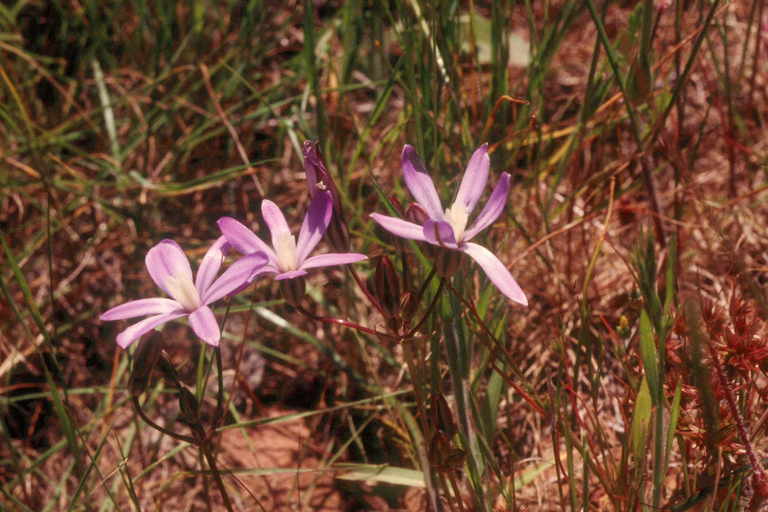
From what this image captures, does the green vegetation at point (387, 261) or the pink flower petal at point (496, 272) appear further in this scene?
the green vegetation at point (387, 261)

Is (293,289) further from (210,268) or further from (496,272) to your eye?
(496,272)

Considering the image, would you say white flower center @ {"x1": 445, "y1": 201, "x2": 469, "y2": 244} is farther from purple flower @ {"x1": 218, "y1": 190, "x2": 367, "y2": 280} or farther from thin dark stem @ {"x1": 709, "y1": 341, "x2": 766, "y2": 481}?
thin dark stem @ {"x1": 709, "y1": 341, "x2": 766, "y2": 481}

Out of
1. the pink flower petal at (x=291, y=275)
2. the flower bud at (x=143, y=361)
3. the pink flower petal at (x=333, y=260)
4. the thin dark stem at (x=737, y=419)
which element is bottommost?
the thin dark stem at (x=737, y=419)

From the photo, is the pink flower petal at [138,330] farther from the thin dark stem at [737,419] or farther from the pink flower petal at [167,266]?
the thin dark stem at [737,419]

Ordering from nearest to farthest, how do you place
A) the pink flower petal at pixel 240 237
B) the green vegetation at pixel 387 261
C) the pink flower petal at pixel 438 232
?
the pink flower petal at pixel 438 232, the pink flower petal at pixel 240 237, the green vegetation at pixel 387 261

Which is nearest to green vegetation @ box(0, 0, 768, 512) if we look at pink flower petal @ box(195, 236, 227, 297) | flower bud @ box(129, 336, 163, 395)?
flower bud @ box(129, 336, 163, 395)

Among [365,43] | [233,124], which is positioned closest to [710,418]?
[233,124]

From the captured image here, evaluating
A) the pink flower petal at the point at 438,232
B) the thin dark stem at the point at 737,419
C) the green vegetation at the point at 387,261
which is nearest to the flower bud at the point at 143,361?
the green vegetation at the point at 387,261

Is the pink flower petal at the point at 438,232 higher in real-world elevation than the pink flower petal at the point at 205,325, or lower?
higher
